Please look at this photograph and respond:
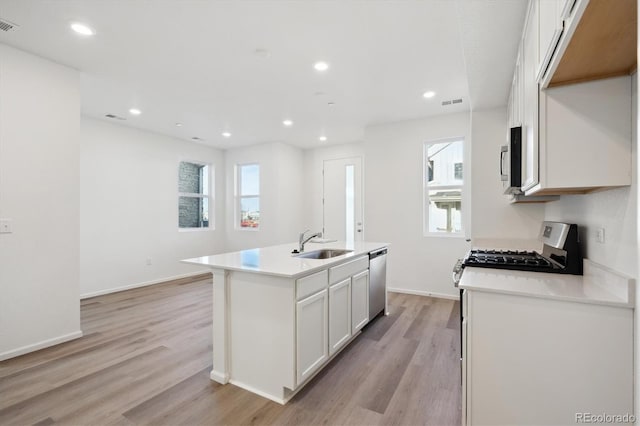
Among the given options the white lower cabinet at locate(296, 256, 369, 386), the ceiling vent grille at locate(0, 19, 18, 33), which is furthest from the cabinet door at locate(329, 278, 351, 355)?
the ceiling vent grille at locate(0, 19, 18, 33)

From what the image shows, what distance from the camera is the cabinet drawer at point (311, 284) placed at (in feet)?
6.66

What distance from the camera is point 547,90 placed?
4.59ft

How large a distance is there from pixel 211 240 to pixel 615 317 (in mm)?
6438

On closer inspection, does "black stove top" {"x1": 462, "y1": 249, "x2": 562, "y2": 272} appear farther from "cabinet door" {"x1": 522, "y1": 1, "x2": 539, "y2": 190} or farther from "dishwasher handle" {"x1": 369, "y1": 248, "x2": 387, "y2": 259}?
"dishwasher handle" {"x1": 369, "y1": 248, "x2": 387, "y2": 259}

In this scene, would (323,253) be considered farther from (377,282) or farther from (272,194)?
(272,194)

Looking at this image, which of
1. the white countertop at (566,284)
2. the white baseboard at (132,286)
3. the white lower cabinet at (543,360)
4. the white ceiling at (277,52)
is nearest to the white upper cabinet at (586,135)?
the white countertop at (566,284)

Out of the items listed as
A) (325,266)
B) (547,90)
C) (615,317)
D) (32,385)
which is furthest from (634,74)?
(32,385)

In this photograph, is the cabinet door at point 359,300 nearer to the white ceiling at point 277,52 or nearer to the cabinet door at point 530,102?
the cabinet door at point 530,102

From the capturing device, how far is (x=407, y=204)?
470 cm

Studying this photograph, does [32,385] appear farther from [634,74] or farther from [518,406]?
[634,74]

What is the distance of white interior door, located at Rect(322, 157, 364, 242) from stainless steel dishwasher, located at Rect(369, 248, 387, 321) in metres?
2.20

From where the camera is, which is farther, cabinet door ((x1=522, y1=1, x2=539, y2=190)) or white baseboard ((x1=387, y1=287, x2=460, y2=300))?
white baseboard ((x1=387, y1=287, x2=460, y2=300))

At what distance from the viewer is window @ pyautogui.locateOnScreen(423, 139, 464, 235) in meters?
4.47

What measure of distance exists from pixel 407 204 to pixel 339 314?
2607 millimetres
